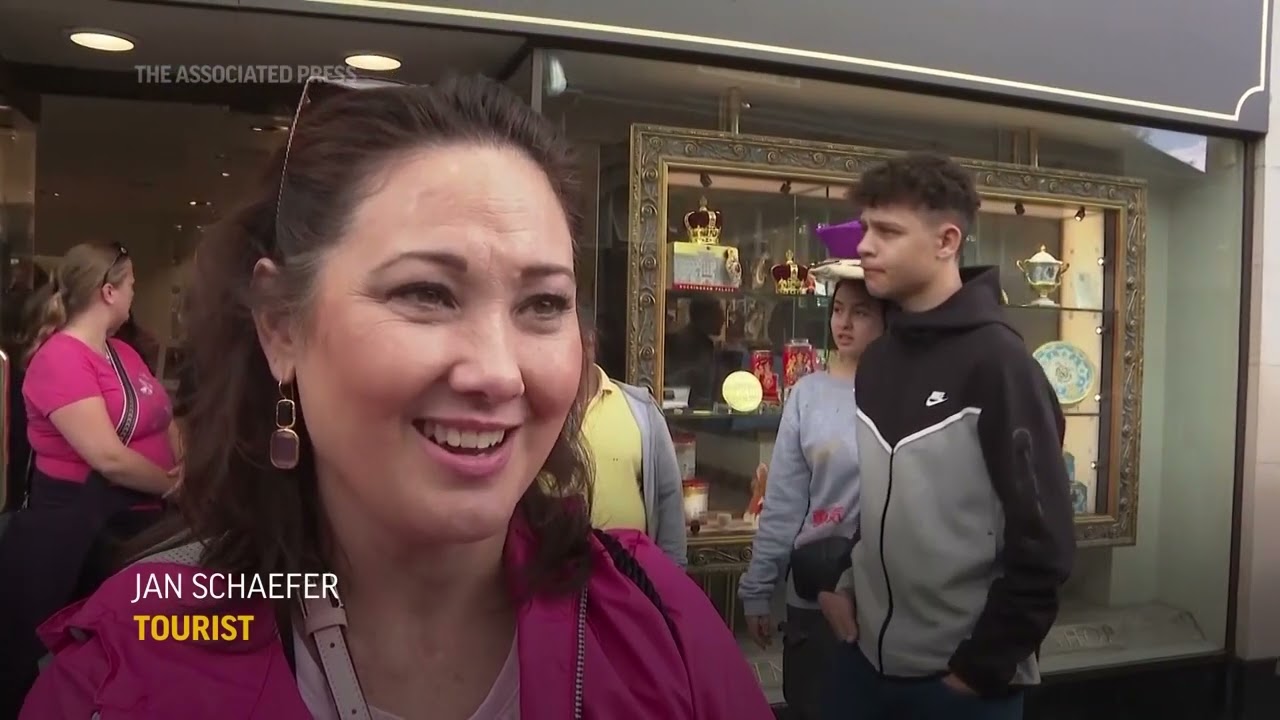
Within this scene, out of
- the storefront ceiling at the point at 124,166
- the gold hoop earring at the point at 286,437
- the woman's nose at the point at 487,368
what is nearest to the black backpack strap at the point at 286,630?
the gold hoop earring at the point at 286,437

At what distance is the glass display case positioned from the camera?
8.84ft

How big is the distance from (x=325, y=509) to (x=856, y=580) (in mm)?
1148

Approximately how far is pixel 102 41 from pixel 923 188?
2080mm

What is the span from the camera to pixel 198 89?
255 centimetres

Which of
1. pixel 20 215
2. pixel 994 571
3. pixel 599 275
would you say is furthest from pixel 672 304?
pixel 20 215

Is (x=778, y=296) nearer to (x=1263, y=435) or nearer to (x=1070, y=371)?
(x=1070, y=371)

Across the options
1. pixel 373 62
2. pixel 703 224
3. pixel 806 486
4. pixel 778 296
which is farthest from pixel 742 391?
pixel 373 62

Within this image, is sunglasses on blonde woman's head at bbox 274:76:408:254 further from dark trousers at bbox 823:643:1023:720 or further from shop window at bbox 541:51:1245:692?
shop window at bbox 541:51:1245:692

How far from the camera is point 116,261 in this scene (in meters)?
2.27

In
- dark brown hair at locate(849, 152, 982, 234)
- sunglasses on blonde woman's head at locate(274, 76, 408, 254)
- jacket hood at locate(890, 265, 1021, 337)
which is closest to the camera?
sunglasses on blonde woman's head at locate(274, 76, 408, 254)

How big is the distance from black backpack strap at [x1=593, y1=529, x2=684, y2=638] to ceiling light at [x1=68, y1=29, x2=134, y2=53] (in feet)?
6.78

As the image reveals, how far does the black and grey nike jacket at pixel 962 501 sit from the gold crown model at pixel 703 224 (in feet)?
4.13

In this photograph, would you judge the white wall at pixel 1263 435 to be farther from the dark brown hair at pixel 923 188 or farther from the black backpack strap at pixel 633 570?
the black backpack strap at pixel 633 570

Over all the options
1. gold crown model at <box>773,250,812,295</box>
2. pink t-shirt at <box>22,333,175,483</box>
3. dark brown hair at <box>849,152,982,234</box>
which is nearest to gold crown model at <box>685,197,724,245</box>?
gold crown model at <box>773,250,812,295</box>
